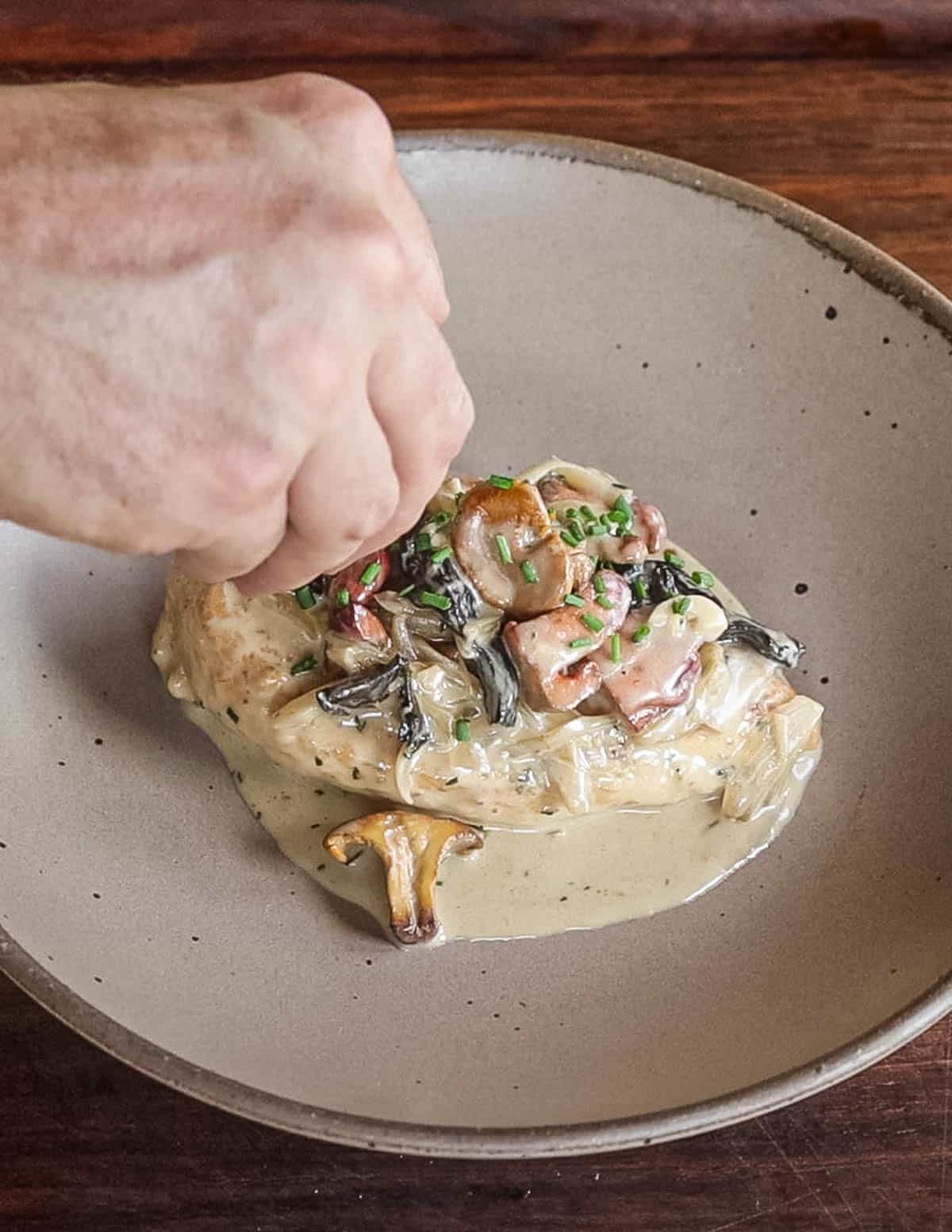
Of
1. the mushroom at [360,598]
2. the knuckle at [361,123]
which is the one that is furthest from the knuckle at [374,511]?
the mushroom at [360,598]

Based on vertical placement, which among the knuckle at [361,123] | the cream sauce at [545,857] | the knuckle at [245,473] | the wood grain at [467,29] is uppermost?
the knuckle at [361,123]

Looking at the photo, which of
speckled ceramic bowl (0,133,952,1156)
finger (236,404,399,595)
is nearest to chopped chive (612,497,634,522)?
speckled ceramic bowl (0,133,952,1156)

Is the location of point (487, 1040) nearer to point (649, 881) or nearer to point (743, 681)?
point (649, 881)

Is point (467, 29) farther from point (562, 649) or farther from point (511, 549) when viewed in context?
point (562, 649)

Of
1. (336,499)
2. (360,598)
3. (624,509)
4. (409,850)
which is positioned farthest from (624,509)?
(336,499)

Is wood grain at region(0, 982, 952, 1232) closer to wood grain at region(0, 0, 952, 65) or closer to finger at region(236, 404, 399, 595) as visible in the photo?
finger at region(236, 404, 399, 595)

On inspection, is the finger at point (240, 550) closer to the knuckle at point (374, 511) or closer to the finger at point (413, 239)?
the knuckle at point (374, 511)
